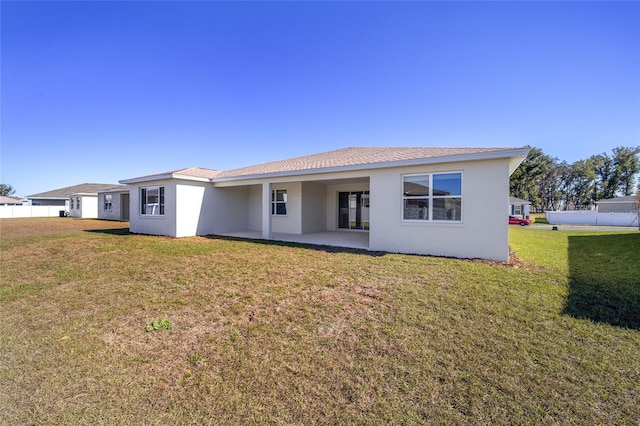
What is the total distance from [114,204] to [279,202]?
69.4ft

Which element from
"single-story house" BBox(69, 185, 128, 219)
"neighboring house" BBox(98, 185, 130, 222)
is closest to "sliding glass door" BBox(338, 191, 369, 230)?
"neighboring house" BBox(98, 185, 130, 222)

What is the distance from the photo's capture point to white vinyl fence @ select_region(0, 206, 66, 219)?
32.8 m

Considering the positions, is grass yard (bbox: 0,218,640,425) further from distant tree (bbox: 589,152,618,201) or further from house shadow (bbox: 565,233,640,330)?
distant tree (bbox: 589,152,618,201)

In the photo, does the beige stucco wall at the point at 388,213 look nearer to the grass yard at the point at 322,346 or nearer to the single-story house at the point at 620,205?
the grass yard at the point at 322,346

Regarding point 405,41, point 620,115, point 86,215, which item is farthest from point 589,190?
point 86,215

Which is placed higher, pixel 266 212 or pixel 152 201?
pixel 152 201

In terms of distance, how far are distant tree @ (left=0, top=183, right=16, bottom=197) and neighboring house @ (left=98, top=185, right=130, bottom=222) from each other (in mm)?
89442

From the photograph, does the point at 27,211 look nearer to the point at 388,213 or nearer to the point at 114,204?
the point at 114,204

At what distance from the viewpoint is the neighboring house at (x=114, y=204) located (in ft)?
84.0

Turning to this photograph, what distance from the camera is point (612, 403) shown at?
8.13 feet

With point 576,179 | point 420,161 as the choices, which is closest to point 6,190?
point 420,161

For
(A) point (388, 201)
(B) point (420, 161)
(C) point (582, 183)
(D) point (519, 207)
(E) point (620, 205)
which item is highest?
(C) point (582, 183)

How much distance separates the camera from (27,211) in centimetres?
3412

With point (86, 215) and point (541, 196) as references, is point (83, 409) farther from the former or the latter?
point (541, 196)
